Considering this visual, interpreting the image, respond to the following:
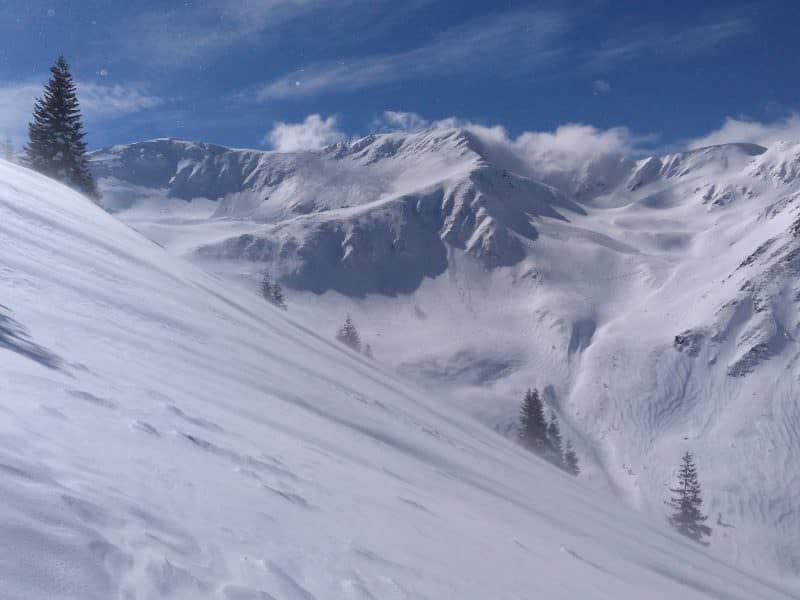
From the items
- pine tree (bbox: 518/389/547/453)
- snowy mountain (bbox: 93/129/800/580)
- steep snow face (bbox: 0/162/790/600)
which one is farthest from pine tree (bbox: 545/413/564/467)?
steep snow face (bbox: 0/162/790/600)

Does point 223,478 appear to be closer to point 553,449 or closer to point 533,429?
point 533,429

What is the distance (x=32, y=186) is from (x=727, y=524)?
7516 centimetres

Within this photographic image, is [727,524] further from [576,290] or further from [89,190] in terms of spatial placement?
[576,290]

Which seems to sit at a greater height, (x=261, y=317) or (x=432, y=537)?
(x=261, y=317)

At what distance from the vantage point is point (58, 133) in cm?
3431

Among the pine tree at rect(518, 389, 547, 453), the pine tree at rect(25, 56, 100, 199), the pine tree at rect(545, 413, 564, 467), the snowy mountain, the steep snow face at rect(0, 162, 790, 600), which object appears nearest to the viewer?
the steep snow face at rect(0, 162, 790, 600)

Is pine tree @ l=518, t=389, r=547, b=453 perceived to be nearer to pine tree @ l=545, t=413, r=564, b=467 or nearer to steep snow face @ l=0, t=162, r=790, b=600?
pine tree @ l=545, t=413, r=564, b=467

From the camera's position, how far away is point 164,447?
5625mm

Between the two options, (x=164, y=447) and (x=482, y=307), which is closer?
(x=164, y=447)

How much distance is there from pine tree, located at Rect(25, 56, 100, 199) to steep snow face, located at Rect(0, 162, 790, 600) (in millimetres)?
22349

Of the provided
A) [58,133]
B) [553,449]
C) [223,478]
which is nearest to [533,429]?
[553,449]

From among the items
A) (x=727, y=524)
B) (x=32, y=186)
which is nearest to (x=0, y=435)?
(x=32, y=186)

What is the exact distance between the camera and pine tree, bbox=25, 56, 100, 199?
34.0 m

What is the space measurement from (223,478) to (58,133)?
35402 millimetres
